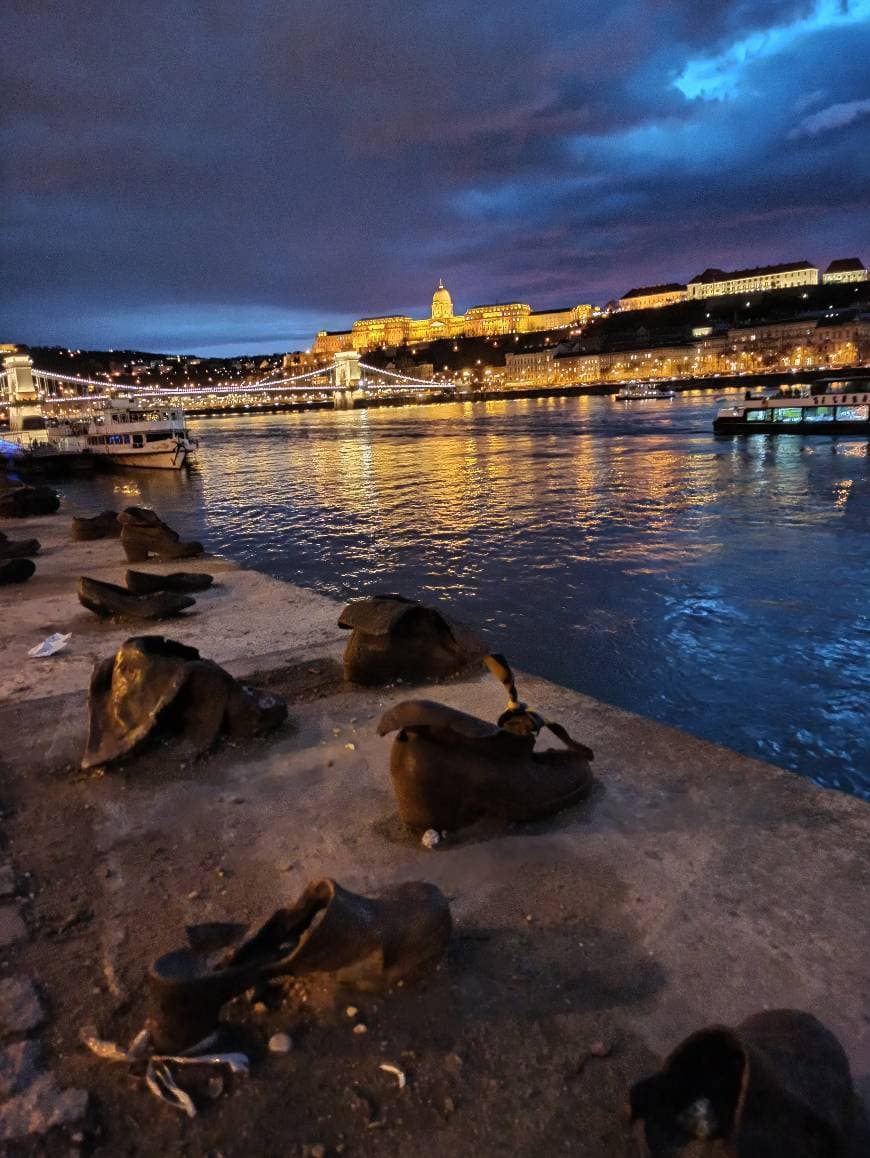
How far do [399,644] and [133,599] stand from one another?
422cm

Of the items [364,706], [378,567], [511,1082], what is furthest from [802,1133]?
[378,567]

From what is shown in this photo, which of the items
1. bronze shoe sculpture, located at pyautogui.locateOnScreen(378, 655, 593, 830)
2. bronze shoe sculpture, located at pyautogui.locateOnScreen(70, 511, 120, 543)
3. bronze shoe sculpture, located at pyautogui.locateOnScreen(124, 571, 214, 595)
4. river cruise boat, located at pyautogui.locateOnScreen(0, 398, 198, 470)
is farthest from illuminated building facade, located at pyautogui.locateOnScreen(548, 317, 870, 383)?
bronze shoe sculpture, located at pyautogui.locateOnScreen(378, 655, 593, 830)

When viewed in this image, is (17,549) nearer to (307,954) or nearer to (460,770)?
(460,770)

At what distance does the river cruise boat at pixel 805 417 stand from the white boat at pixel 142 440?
32487mm

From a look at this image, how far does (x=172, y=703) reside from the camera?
5191mm

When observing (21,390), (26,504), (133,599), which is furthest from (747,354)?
(133,599)

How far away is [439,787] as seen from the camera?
13.3 feet

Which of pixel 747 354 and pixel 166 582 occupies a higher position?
pixel 747 354

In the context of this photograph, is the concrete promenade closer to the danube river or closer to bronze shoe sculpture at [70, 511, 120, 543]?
the danube river

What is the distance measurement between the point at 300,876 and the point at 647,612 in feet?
28.7

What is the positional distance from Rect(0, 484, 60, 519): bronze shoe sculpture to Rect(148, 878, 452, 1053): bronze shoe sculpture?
2044 cm

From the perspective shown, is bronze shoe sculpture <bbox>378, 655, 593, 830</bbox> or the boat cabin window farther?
the boat cabin window

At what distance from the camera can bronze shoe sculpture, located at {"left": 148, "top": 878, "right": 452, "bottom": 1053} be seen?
2.67m

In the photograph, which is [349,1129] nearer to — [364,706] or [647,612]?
[364,706]
